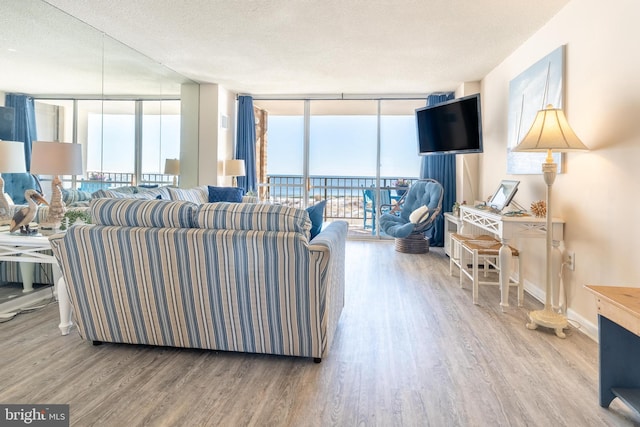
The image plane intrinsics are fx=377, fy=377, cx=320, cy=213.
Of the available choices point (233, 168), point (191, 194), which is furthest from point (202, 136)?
point (191, 194)

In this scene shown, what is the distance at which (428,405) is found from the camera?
1745mm

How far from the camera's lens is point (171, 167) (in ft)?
17.1

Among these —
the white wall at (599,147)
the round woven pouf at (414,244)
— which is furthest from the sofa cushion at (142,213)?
the round woven pouf at (414,244)

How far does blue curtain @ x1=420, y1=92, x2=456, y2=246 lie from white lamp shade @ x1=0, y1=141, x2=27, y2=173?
16.4 feet

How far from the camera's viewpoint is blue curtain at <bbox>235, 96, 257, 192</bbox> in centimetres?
634

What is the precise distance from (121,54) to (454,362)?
172 inches

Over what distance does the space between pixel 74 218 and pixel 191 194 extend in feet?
6.47

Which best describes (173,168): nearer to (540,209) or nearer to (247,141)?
(247,141)

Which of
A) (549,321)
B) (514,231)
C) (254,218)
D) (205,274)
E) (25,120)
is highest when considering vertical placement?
(25,120)

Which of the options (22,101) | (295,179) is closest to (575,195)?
(22,101)

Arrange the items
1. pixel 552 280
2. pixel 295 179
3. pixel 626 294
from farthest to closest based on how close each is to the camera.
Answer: pixel 295 179 → pixel 552 280 → pixel 626 294

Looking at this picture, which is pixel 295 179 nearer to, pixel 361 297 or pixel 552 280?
pixel 361 297

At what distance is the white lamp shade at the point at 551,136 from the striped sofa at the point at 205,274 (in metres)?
1.55

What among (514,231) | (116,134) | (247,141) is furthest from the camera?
(247,141)
